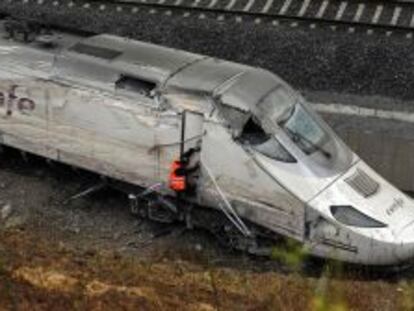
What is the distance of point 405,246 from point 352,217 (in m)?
0.72

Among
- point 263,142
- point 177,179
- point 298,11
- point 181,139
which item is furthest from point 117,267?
point 298,11

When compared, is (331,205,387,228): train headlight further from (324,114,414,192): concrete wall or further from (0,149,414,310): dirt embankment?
(324,114,414,192): concrete wall

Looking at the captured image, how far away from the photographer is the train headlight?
1156cm

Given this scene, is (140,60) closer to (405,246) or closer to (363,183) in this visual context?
(363,183)

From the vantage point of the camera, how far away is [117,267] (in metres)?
10.6

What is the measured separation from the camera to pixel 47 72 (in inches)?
514

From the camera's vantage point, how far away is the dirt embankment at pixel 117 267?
920 cm

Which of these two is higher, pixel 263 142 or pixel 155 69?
pixel 155 69

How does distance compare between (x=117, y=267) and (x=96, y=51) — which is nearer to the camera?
(x=117, y=267)

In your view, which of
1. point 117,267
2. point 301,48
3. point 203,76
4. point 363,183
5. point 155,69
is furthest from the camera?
point 301,48

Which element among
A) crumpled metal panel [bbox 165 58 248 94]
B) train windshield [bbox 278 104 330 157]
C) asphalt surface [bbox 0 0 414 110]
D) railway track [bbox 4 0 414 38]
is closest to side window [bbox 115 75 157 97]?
crumpled metal panel [bbox 165 58 248 94]

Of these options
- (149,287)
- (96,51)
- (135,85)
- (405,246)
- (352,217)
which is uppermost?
(96,51)

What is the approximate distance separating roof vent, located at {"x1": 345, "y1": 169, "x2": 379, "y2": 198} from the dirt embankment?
3.58 feet

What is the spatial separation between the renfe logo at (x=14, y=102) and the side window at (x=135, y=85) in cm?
140
